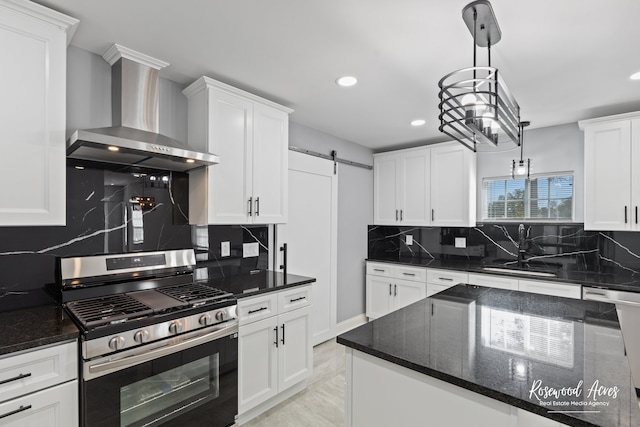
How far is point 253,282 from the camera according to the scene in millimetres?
2568

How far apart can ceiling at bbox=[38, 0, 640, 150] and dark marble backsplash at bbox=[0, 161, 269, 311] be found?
2.75ft

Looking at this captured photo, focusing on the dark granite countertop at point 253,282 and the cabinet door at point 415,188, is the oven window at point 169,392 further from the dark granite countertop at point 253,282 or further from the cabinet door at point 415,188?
the cabinet door at point 415,188

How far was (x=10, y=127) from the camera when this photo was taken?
1585 millimetres

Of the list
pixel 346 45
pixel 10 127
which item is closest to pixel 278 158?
pixel 346 45

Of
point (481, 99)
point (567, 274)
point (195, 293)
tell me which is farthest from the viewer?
point (567, 274)

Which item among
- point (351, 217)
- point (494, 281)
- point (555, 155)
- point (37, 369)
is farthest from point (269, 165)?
point (555, 155)

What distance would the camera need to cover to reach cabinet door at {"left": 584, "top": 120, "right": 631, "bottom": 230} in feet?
9.48

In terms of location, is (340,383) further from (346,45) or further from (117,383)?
(346,45)

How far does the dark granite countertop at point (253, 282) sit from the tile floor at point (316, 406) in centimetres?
94

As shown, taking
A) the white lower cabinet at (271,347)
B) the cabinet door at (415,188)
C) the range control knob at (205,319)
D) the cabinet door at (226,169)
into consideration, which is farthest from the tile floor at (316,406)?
the cabinet door at (415,188)

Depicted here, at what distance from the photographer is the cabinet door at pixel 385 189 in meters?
4.44

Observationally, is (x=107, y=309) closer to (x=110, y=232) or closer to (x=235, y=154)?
(x=110, y=232)

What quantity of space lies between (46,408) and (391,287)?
345 centimetres

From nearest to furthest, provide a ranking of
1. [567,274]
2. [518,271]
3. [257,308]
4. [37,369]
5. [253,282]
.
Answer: [37,369] → [257,308] → [253,282] → [567,274] → [518,271]
